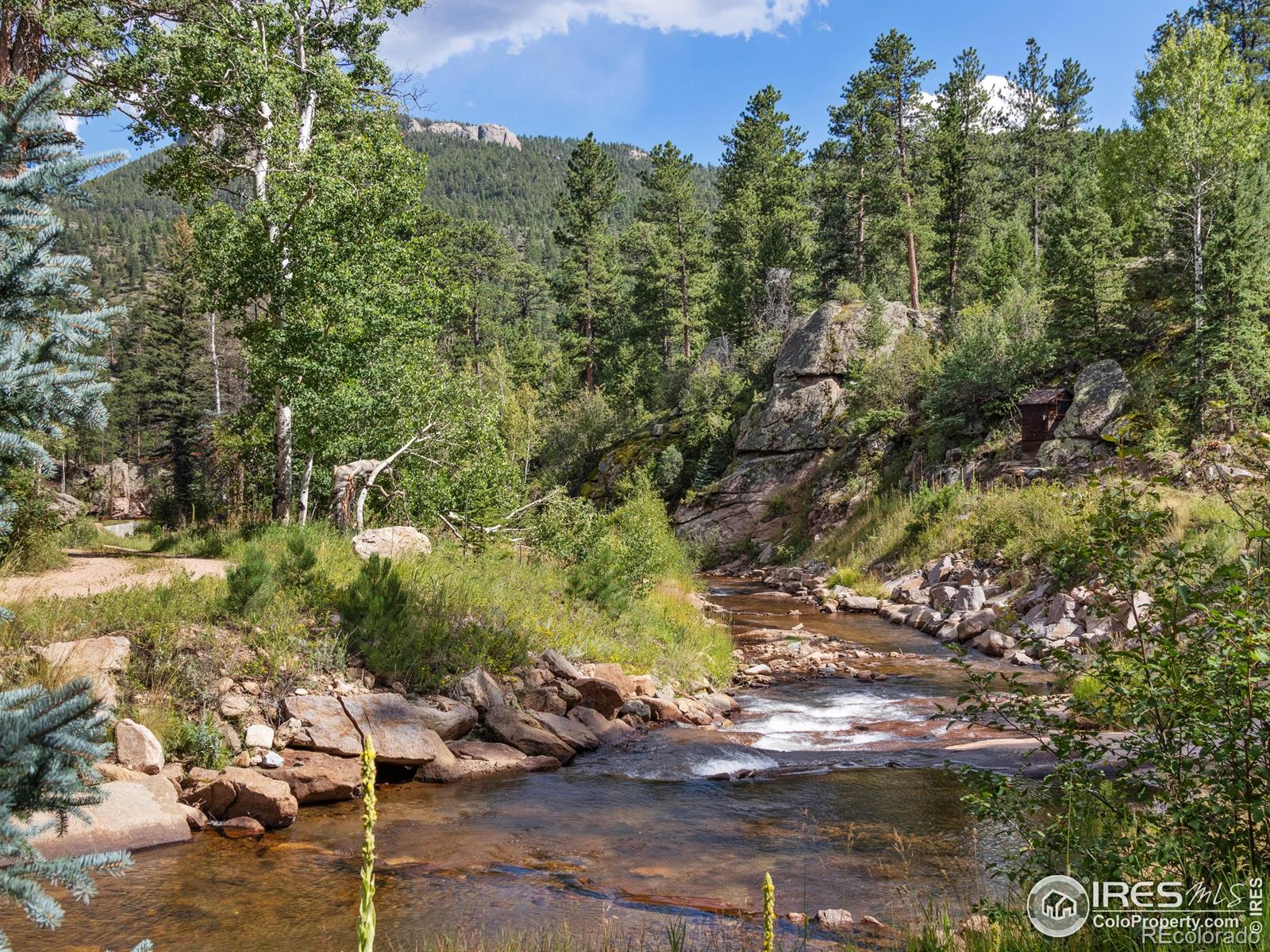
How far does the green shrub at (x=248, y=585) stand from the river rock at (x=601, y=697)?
14.1 ft

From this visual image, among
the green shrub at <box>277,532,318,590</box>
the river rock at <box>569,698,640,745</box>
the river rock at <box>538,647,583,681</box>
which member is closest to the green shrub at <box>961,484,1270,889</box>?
the river rock at <box>569,698,640,745</box>

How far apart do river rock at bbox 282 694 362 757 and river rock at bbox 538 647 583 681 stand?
119 inches

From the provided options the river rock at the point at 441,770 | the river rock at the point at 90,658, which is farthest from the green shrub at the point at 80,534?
the river rock at the point at 441,770

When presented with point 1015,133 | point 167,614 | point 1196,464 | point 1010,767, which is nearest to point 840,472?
point 1196,464

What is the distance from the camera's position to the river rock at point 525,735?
954 centimetres

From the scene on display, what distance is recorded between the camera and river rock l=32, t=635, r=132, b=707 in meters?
7.98

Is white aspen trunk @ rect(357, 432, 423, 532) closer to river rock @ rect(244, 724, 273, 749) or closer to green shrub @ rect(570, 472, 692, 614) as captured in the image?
green shrub @ rect(570, 472, 692, 614)

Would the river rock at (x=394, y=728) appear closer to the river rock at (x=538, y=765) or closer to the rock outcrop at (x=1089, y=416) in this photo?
the river rock at (x=538, y=765)

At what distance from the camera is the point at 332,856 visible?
667 cm

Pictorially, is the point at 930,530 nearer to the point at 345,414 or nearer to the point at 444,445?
the point at 444,445

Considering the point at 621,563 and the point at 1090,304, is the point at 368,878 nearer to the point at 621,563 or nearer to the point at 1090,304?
the point at 621,563

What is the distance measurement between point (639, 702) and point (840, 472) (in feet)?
65.6

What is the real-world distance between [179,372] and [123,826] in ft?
170

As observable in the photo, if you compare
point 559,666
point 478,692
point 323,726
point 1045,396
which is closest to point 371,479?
point 559,666
